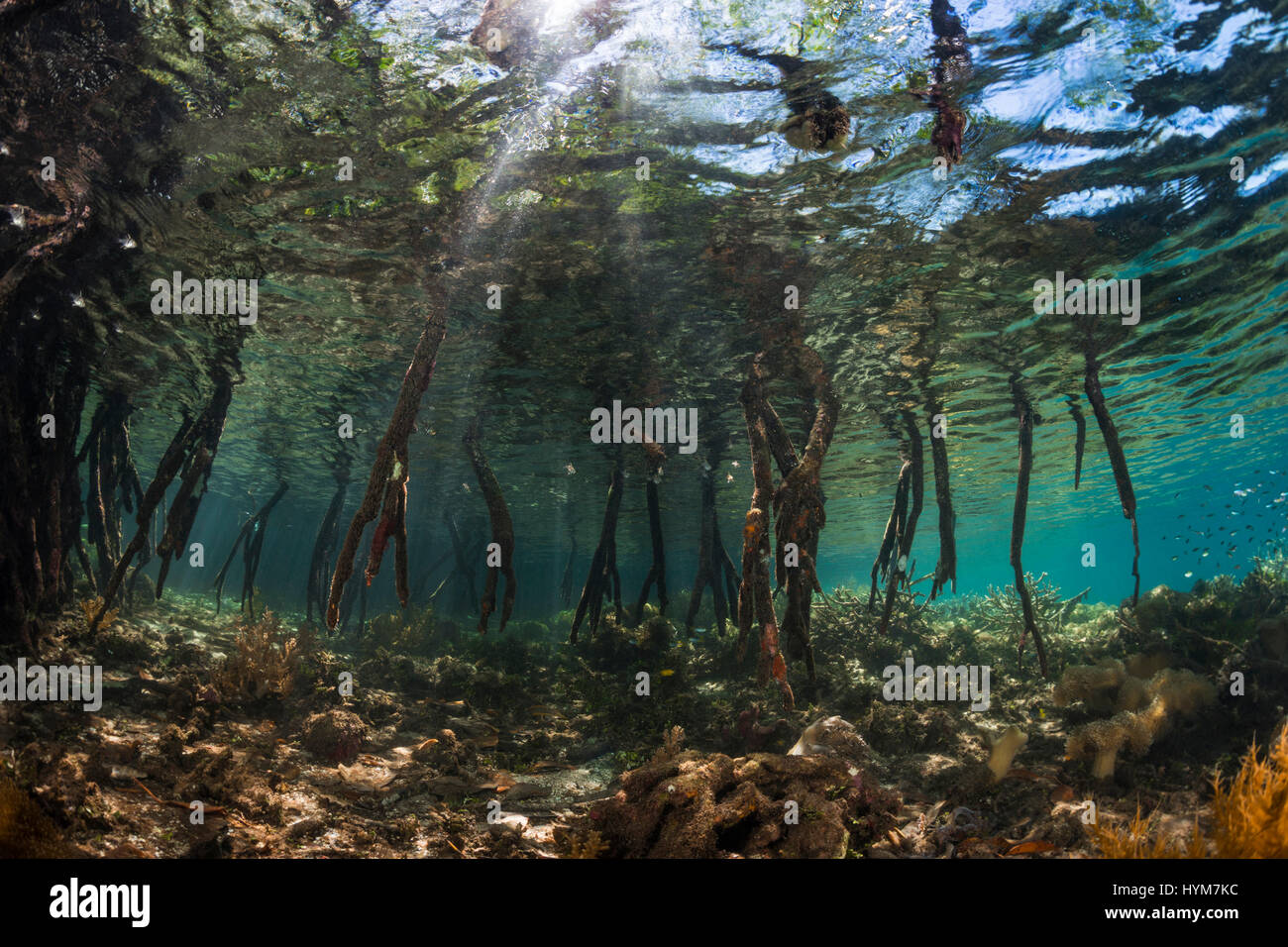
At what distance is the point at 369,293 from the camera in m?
10.8

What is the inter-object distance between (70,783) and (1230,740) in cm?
1227

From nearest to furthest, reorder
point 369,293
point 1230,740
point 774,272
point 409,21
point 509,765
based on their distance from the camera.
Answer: point 409,21, point 1230,740, point 509,765, point 774,272, point 369,293

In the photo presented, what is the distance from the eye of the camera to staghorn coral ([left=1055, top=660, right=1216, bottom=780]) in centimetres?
663

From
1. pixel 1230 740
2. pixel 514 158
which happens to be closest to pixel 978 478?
pixel 1230 740

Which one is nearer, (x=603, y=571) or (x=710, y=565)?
(x=710, y=565)

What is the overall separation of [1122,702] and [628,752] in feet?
22.9

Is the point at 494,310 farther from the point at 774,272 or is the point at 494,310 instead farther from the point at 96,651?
the point at 96,651

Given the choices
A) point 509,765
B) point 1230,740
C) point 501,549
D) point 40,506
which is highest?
point 40,506
